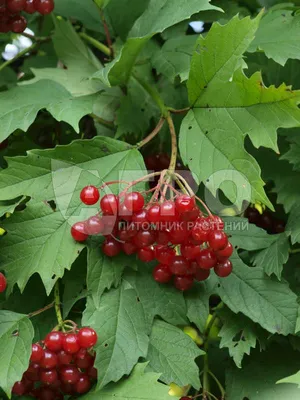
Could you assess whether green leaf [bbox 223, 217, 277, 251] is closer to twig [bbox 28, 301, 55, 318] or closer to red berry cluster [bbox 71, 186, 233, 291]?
red berry cluster [bbox 71, 186, 233, 291]

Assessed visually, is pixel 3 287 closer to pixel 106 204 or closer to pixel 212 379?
pixel 106 204

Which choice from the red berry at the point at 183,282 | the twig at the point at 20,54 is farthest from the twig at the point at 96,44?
the red berry at the point at 183,282

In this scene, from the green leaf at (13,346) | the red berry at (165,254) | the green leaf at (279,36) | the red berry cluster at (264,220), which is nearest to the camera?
the green leaf at (13,346)

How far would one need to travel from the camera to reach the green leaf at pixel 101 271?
1.03m

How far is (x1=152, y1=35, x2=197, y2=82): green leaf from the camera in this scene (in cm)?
121

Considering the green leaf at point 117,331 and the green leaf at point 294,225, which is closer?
the green leaf at point 117,331

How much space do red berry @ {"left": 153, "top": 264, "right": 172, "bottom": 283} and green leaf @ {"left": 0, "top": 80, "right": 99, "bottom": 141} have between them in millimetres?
289

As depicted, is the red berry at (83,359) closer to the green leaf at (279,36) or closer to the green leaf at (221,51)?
the green leaf at (221,51)

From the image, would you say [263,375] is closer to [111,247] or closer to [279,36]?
[111,247]

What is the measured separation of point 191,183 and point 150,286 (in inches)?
9.0

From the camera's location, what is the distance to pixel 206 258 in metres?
1.02

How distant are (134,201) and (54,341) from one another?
0.26m

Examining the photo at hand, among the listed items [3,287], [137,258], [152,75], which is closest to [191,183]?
[137,258]

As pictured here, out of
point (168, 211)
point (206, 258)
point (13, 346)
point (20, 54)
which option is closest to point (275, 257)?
point (206, 258)
